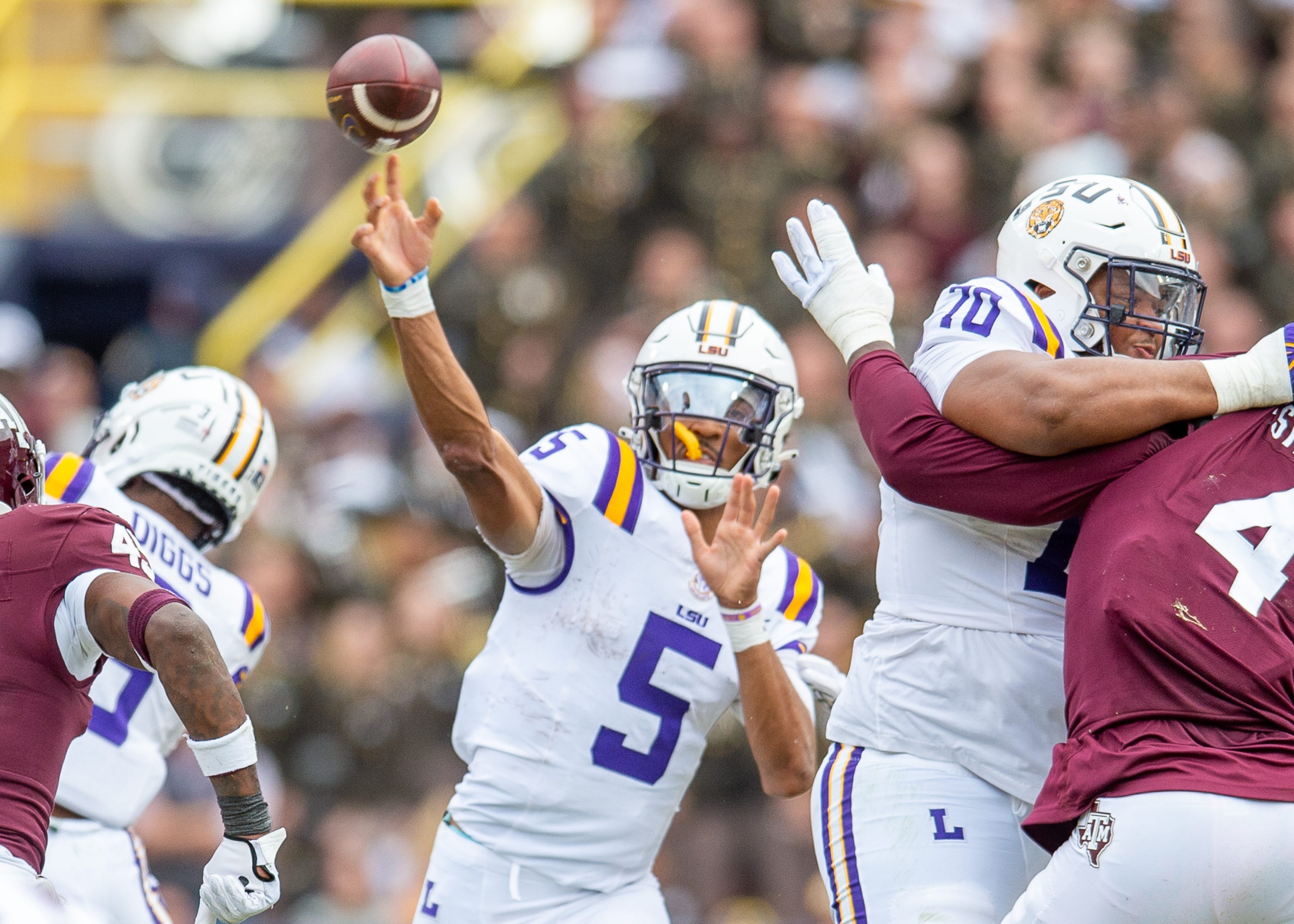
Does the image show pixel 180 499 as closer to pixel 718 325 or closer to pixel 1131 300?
pixel 718 325

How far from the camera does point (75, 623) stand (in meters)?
3.57

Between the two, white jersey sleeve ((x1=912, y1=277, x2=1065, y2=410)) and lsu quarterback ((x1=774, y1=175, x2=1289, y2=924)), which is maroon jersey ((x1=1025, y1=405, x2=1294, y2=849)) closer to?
lsu quarterback ((x1=774, y1=175, x2=1289, y2=924))

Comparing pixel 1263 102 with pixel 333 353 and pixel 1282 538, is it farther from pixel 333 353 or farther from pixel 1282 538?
pixel 1282 538

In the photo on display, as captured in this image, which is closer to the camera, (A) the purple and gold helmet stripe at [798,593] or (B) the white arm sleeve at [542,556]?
(B) the white arm sleeve at [542,556]

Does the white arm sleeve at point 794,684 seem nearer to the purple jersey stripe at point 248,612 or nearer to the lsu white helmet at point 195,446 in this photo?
the purple jersey stripe at point 248,612

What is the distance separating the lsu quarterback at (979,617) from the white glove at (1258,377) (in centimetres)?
6

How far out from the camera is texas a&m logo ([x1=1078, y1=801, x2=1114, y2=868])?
3396 mm

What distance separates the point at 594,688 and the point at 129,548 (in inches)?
54.9

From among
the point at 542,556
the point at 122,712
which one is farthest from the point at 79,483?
the point at 542,556

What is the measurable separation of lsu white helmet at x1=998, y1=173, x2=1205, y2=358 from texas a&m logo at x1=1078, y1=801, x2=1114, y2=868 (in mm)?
1182

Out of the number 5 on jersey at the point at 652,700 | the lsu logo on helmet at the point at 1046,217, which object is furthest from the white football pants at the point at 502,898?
the lsu logo on helmet at the point at 1046,217

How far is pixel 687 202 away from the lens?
33.2 feet

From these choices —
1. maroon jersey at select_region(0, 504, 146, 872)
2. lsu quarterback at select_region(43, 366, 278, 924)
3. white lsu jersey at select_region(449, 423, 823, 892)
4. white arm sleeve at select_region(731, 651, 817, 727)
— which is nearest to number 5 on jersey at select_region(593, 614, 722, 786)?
white lsu jersey at select_region(449, 423, 823, 892)

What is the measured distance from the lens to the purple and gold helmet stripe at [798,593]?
16.3ft
